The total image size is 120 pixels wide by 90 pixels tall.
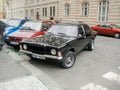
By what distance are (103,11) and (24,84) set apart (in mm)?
18992

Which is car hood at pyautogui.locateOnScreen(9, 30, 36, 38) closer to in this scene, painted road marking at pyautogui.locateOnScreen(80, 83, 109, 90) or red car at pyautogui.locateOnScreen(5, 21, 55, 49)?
red car at pyautogui.locateOnScreen(5, 21, 55, 49)

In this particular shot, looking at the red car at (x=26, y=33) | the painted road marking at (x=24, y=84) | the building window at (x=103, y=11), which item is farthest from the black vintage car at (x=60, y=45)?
the building window at (x=103, y=11)

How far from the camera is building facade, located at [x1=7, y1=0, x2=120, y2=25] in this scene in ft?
66.4

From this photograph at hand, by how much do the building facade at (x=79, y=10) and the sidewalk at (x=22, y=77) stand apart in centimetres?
1660

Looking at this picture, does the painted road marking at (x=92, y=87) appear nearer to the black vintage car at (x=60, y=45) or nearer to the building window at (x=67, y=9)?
the black vintage car at (x=60, y=45)

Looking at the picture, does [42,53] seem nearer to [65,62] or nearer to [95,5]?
[65,62]

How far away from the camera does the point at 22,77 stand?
471 cm

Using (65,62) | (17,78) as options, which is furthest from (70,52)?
(17,78)

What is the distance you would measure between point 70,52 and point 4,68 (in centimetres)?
238

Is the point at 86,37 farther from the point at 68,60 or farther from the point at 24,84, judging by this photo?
the point at 24,84

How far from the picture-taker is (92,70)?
5.60 meters

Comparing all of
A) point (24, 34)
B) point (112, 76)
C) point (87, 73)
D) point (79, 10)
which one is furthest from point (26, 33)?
point (79, 10)

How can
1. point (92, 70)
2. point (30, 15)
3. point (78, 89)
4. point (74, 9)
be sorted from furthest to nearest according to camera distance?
point (30, 15), point (74, 9), point (92, 70), point (78, 89)

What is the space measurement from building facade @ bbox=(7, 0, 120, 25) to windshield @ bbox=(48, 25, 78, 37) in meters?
14.7
